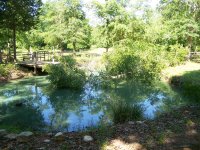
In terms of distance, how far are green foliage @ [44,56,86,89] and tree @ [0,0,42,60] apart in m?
8.70

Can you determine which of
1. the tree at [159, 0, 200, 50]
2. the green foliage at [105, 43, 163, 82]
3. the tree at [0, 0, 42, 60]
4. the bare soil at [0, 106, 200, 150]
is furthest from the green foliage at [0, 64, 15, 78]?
the bare soil at [0, 106, 200, 150]

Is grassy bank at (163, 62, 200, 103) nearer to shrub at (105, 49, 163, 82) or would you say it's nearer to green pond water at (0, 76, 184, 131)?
green pond water at (0, 76, 184, 131)

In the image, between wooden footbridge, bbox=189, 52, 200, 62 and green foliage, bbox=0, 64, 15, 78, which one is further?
wooden footbridge, bbox=189, 52, 200, 62

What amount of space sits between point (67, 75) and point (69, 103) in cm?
259

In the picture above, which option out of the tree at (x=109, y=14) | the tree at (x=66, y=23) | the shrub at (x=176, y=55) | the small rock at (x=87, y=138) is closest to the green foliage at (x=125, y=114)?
the small rock at (x=87, y=138)

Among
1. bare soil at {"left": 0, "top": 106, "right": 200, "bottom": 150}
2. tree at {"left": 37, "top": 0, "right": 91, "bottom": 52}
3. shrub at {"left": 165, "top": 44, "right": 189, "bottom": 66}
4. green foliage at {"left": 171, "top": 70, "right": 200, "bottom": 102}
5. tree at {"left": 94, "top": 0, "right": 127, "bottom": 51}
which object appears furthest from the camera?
tree at {"left": 37, "top": 0, "right": 91, "bottom": 52}

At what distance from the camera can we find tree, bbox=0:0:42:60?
22.0 meters

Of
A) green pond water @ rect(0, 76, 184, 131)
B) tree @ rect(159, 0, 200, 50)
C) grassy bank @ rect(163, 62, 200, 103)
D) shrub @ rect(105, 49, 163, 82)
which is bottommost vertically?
green pond water @ rect(0, 76, 184, 131)

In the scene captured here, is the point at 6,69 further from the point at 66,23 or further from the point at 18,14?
the point at 66,23

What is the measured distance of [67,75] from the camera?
15.2 m

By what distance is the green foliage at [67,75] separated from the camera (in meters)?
15.3

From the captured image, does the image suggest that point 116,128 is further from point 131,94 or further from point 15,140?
point 131,94

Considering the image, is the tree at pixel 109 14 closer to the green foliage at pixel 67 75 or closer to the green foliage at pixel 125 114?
the green foliage at pixel 67 75

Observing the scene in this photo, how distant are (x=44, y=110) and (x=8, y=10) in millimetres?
13609
